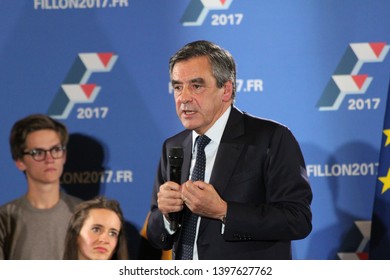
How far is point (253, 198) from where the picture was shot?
307 cm

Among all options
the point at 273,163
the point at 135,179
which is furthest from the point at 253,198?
the point at 135,179

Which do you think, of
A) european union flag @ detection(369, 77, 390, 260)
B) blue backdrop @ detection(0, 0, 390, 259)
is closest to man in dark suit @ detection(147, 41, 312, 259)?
blue backdrop @ detection(0, 0, 390, 259)

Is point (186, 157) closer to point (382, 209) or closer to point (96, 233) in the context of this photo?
point (96, 233)

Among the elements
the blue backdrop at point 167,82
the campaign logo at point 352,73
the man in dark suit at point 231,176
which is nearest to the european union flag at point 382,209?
the blue backdrop at point 167,82

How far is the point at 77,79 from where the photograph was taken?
4.54 metres

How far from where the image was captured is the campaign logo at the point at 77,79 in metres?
4.54

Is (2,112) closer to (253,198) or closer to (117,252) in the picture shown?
(117,252)

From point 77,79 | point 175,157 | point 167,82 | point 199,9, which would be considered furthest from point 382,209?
point 77,79

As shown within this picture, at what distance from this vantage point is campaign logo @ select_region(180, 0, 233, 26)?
14.8 ft

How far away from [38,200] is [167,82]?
3.45 ft

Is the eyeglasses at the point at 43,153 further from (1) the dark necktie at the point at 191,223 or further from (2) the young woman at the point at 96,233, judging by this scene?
(1) the dark necktie at the point at 191,223

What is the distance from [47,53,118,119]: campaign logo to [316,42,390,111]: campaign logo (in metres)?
1.33

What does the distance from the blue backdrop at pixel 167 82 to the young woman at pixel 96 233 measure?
1.03ft
